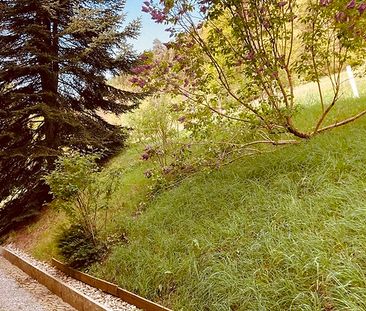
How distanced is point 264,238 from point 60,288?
8.43ft

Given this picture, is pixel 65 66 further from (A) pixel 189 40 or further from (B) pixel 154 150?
(A) pixel 189 40

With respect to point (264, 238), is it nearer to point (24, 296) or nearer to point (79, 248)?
point (79, 248)

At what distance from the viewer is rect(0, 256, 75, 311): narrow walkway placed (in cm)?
378

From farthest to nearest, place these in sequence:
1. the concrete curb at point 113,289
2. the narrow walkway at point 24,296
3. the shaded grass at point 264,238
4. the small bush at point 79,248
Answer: the small bush at point 79,248, the narrow walkway at point 24,296, the concrete curb at point 113,289, the shaded grass at point 264,238

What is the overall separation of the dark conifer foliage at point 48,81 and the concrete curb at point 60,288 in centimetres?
164

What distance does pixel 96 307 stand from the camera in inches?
126

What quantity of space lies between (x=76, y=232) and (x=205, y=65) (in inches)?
119

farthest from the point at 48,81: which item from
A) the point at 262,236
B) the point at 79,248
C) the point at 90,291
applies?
the point at 262,236

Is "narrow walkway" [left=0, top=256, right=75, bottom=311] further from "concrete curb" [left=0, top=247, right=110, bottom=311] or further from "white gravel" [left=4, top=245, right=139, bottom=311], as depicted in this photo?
"white gravel" [left=4, top=245, right=139, bottom=311]

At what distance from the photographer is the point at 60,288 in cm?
406

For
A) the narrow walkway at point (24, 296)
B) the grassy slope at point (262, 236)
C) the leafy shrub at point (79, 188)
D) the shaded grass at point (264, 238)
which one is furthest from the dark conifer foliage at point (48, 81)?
the shaded grass at point (264, 238)

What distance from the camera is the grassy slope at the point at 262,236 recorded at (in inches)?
89.1

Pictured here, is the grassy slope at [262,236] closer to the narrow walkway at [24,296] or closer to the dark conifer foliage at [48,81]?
the narrow walkway at [24,296]

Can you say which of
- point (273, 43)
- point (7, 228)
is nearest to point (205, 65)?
point (273, 43)
